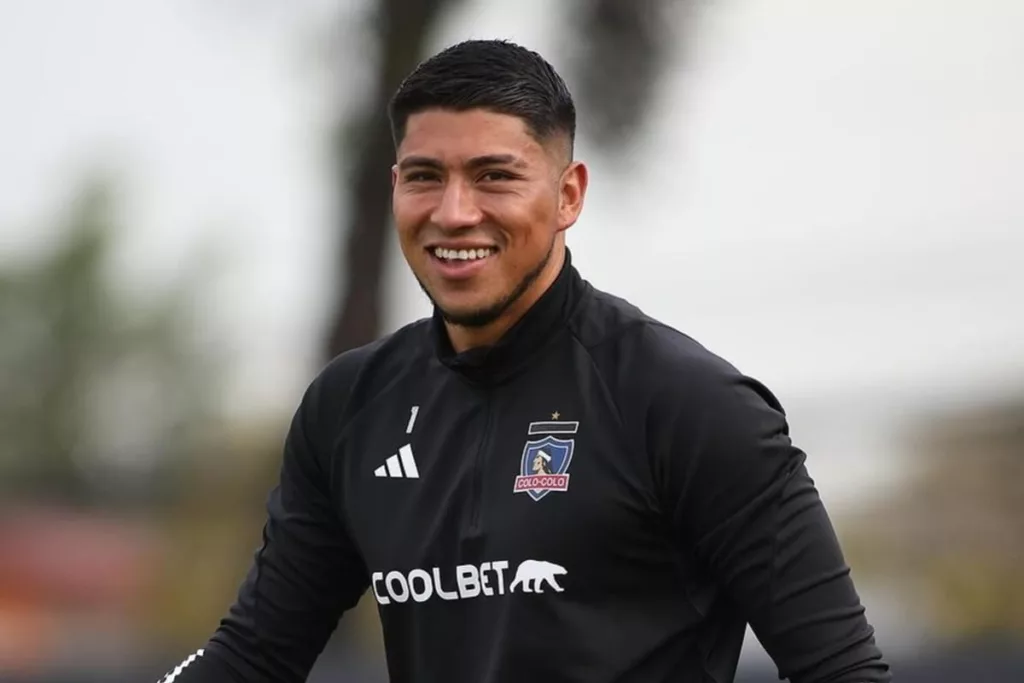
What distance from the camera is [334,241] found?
12.3 metres

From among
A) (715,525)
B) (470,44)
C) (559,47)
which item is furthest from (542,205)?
(559,47)

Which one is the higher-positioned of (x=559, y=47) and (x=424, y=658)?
(x=559, y=47)

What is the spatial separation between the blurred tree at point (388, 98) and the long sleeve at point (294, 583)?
808 cm

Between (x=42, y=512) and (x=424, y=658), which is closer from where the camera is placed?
(x=424, y=658)

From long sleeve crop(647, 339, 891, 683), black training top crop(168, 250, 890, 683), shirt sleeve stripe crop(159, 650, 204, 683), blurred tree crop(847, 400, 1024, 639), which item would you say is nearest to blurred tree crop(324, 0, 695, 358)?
blurred tree crop(847, 400, 1024, 639)

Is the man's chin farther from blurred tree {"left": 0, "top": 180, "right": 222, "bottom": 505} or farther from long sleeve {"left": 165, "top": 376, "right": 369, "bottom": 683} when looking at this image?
blurred tree {"left": 0, "top": 180, "right": 222, "bottom": 505}

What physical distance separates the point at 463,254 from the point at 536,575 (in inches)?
21.6

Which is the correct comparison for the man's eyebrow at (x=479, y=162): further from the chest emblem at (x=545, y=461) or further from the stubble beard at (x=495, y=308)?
the chest emblem at (x=545, y=461)

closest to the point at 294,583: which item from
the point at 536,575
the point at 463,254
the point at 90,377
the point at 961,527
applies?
the point at 536,575

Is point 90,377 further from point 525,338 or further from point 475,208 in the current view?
point 475,208

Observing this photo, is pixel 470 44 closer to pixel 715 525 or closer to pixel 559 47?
pixel 715 525

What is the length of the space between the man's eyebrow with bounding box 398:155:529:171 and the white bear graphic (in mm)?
665

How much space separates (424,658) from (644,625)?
410mm

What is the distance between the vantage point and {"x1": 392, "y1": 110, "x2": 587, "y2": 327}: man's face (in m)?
3.21
